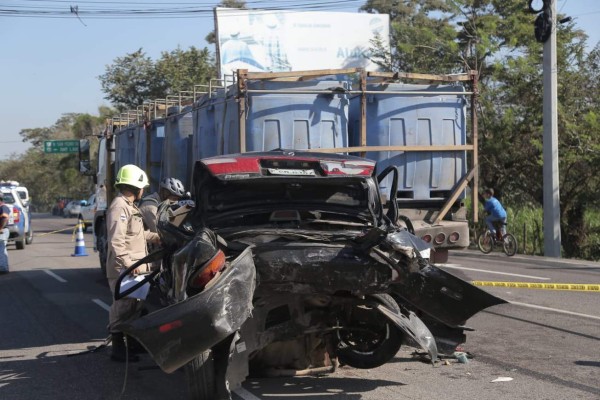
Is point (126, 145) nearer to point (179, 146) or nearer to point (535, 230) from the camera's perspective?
point (179, 146)

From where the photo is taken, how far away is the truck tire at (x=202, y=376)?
573 cm

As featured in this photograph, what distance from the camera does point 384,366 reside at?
7434 millimetres

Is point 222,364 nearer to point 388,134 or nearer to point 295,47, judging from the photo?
point 388,134

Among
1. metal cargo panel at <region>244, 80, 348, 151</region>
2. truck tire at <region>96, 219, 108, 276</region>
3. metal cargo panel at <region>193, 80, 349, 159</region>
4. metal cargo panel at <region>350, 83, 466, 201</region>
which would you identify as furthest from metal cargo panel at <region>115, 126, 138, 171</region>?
metal cargo panel at <region>350, 83, 466, 201</region>

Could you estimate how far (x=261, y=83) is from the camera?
10.7 m

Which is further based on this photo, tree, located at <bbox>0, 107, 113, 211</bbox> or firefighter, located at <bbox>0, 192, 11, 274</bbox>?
tree, located at <bbox>0, 107, 113, 211</bbox>

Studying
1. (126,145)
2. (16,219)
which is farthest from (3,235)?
(16,219)

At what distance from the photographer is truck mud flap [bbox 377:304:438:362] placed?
6062 millimetres

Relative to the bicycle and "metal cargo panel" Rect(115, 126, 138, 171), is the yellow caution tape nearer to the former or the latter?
"metal cargo panel" Rect(115, 126, 138, 171)

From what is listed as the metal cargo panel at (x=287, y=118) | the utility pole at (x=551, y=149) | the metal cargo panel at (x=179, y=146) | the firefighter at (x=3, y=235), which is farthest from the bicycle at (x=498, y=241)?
the firefighter at (x=3, y=235)

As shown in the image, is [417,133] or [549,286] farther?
[549,286]

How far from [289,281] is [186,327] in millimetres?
1006

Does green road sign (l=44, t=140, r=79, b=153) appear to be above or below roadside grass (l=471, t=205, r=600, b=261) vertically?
above

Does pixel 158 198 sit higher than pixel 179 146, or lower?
lower
